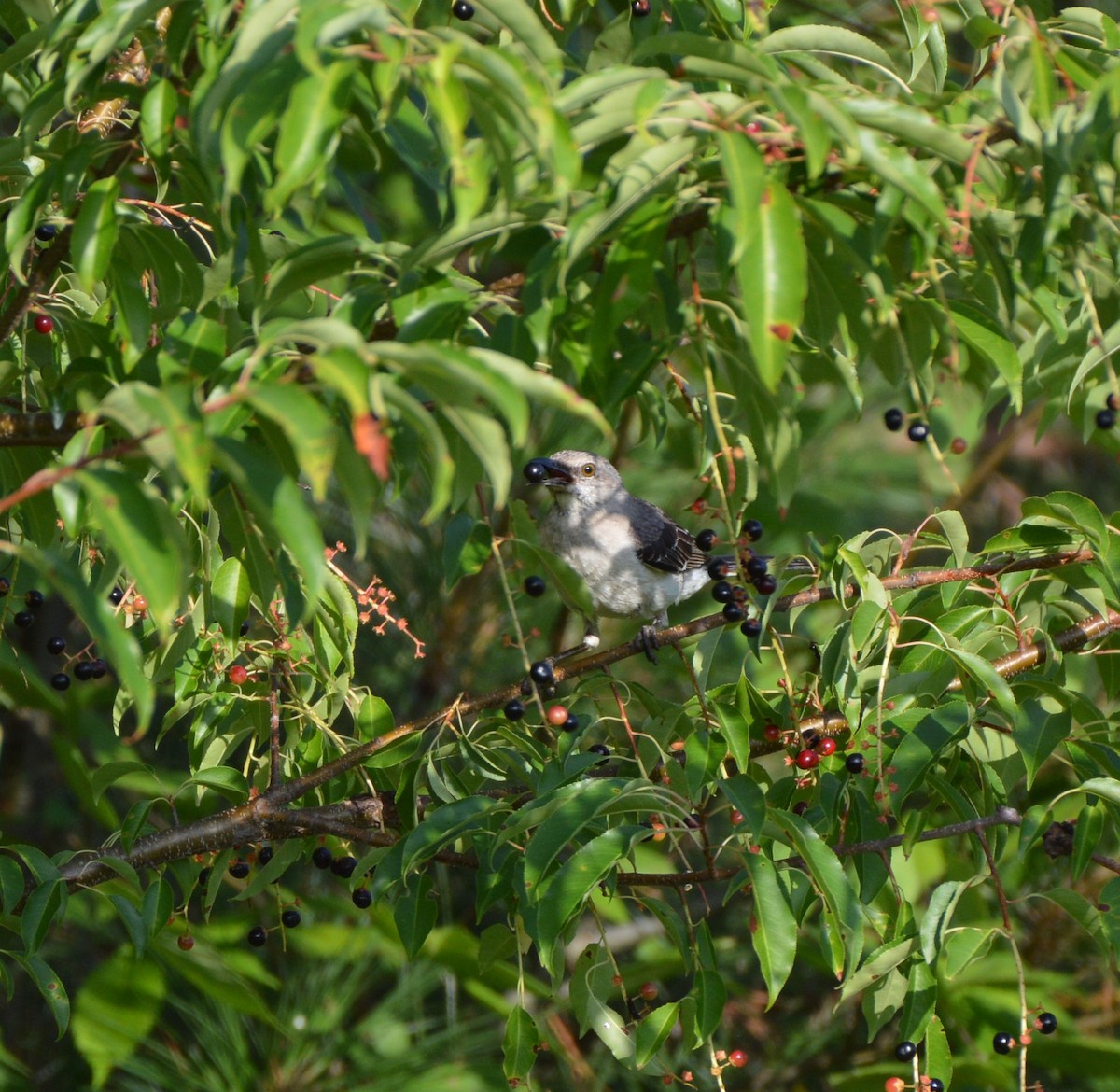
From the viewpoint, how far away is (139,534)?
1741mm

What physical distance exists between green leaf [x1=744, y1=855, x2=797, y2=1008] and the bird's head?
243 centimetres

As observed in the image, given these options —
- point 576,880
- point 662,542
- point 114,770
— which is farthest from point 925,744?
point 662,542

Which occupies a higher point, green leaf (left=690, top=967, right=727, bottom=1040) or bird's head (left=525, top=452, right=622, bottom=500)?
green leaf (left=690, top=967, right=727, bottom=1040)

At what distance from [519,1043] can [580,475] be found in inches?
106

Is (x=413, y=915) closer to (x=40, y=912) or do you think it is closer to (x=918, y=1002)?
(x=40, y=912)

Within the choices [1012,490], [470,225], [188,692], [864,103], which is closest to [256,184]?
[470,225]

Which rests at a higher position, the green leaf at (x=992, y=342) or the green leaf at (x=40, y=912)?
the green leaf at (x=992, y=342)

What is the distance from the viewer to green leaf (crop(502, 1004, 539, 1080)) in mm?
2729

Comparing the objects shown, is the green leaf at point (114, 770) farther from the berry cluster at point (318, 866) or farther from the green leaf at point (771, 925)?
the green leaf at point (771, 925)

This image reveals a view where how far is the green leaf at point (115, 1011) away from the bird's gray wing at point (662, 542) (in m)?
2.33

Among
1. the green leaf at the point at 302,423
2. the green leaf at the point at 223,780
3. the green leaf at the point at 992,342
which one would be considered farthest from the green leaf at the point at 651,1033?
the green leaf at the point at 302,423

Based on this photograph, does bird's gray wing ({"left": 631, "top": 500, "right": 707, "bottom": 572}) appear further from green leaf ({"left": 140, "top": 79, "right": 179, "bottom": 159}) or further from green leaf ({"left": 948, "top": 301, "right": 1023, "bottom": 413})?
green leaf ({"left": 140, "top": 79, "right": 179, "bottom": 159})

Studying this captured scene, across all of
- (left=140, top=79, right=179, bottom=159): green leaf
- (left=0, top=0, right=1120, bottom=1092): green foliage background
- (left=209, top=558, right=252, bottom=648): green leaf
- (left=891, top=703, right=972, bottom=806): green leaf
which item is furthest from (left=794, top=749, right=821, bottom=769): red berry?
(left=140, top=79, right=179, bottom=159): green leaf

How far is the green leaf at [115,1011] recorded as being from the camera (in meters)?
4.34
